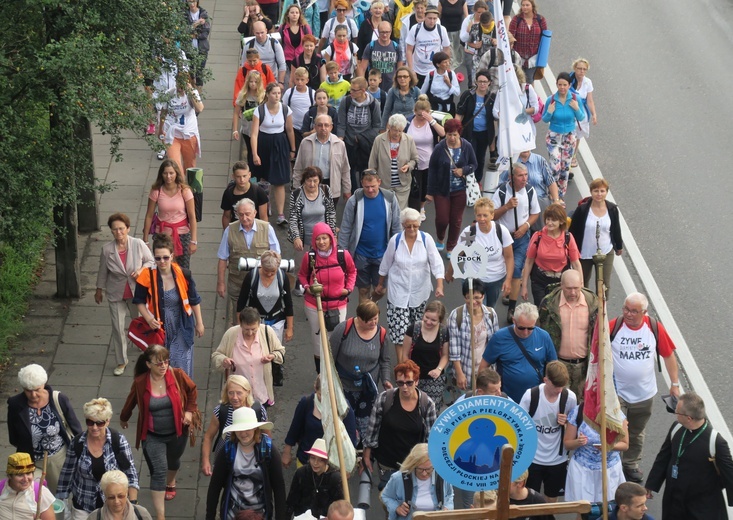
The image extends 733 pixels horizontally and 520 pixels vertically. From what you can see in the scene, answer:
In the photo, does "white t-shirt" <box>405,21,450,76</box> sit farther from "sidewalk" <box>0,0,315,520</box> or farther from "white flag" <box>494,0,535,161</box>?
"white flag" <box>494,0,535,161</box>

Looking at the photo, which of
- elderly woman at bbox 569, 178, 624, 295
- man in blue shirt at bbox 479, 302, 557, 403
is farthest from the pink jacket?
elderly woman at bbox 569, 178, 624, 295

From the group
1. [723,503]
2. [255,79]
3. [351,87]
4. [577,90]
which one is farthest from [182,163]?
[723,503]

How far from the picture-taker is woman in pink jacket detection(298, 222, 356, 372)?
13.3 meters

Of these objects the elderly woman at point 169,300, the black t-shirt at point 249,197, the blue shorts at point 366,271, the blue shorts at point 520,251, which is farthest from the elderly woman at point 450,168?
the elderly woman at point 169,300

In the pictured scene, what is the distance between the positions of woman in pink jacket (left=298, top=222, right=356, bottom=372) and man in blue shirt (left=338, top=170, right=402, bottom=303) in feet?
2.65

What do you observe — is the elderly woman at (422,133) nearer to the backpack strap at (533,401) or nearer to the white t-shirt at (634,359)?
the white t-shirt at (634,359)

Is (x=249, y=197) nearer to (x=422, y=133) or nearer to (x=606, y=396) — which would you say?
(x=422, y=133)

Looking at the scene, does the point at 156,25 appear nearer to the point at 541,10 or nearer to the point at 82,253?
the point at 82,253

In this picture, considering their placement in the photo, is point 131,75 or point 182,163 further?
point 182,163

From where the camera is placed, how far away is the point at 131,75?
13.8m

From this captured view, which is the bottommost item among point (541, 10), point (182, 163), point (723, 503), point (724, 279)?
point (723, 503)

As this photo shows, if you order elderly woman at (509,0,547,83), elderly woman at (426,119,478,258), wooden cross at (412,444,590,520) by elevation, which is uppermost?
elderly woman at (509,0,547,83)

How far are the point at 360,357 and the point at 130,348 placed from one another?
11.0ft

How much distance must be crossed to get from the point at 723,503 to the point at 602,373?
6.78ft
